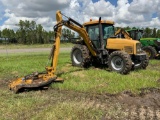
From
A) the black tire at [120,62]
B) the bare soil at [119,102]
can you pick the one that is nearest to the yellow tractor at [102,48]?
the black tire at [120,62]

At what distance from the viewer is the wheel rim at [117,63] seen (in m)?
10.7

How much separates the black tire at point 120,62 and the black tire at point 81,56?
4.73ft

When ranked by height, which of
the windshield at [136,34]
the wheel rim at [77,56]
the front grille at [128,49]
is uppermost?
the windshield at [136,34]

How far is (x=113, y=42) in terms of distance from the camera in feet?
36.7

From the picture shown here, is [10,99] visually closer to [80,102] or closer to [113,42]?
[80,102]

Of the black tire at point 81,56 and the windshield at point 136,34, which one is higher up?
the windshield at point 136,34

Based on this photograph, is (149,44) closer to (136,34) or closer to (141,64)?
(136,34)

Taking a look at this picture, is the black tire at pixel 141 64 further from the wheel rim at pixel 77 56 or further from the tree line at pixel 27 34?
the tree line at pixel 27 34

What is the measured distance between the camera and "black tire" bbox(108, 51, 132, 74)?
33.5 feet

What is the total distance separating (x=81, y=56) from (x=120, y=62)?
Result: 7.96 ft

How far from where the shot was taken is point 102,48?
452 inches

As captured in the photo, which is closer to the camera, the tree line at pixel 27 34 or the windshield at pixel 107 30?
the windshield at pixel 107 30

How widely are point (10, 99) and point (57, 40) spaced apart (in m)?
3.25

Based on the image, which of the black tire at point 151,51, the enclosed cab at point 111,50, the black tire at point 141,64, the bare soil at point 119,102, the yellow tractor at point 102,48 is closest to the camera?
the bare soil at point 119,102
